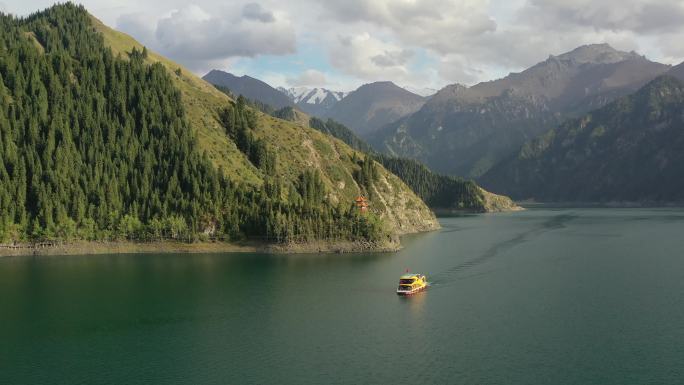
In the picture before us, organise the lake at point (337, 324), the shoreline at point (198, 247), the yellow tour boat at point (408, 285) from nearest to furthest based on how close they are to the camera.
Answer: the lake at point (337, 324) → the yellow tour boat at point (408, 285) → the shoreline at point (198, 247)

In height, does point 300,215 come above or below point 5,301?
above

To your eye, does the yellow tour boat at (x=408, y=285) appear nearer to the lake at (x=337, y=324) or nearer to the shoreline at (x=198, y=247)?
the lake at (x=337, y=324)

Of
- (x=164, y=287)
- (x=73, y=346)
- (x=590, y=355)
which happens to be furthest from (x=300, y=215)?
(x=590, y=355)

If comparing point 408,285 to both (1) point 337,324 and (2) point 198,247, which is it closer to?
(1) point 337,324

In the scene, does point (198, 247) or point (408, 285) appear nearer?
point (408, 285)

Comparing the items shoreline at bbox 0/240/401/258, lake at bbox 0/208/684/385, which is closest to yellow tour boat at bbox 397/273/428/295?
lake at bbox 0/208/684/385

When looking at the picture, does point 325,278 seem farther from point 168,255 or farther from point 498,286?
point 168,255

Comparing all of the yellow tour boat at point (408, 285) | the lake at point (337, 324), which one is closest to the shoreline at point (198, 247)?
the lake at point (337, 324)

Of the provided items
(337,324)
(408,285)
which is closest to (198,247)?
(408,285)
